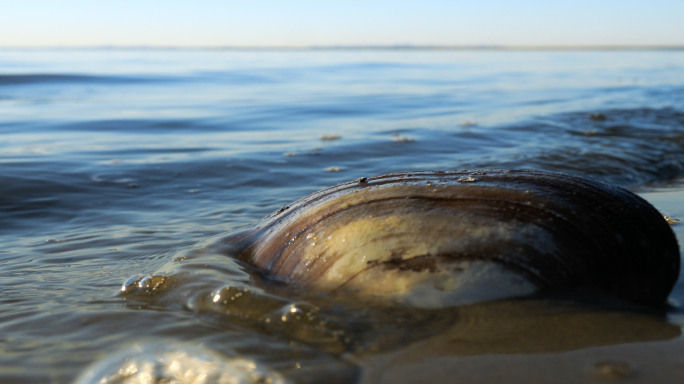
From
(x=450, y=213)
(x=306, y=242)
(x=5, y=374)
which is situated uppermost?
(x=450, y=213)

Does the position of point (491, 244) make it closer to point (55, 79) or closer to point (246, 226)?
point (246, 226)

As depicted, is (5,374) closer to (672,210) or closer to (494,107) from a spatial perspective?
(672,210)

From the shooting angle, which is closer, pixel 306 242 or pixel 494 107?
pixel 306 242

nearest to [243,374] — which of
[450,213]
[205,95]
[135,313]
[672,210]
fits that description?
[135,313]

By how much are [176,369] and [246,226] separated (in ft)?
5.78

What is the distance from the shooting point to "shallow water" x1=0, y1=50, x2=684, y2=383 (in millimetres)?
1748

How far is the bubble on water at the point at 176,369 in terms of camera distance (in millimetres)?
1654

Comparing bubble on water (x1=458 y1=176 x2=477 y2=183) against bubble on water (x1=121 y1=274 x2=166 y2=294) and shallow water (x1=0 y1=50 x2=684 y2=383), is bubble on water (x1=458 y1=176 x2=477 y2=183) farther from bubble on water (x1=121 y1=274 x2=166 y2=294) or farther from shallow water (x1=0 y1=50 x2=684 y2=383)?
bubble on water (x1=121 y1=274 x2=166 y2=294)

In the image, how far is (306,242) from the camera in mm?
2359

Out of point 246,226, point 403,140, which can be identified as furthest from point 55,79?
point 246,226

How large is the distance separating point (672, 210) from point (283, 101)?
27.3 feet

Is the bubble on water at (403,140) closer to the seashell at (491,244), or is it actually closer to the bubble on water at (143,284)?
the seashell at (491,244)

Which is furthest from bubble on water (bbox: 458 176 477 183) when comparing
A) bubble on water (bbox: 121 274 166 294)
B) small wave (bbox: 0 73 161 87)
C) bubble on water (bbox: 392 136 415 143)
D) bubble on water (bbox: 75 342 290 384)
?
small wave (bbox: 0 73 161 87)

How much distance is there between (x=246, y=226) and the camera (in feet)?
11.3
